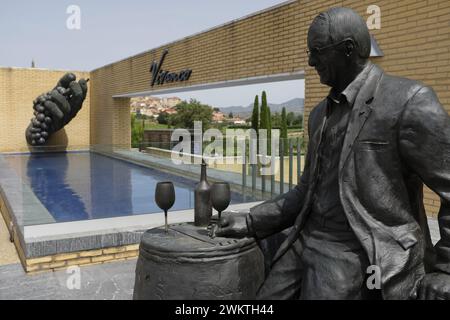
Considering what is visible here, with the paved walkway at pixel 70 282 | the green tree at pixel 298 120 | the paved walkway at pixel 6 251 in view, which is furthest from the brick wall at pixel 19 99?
the green tree at pixel 298 120

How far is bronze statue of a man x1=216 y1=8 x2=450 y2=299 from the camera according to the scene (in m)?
1.51

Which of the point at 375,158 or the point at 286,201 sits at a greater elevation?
the point at 375,158

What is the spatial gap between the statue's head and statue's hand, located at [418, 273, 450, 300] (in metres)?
0.79

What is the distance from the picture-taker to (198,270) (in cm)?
182

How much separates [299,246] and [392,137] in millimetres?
580

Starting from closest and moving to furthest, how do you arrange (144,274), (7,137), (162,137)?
(144,274), (7,137), (162,137)

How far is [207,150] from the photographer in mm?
8930

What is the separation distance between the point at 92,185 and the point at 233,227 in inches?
230

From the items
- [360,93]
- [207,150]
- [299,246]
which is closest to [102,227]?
[299,246]

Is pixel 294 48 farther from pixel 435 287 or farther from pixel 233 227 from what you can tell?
pixel 435 287

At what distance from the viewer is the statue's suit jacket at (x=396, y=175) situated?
1.50 meters

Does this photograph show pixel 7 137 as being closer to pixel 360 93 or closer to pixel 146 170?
pixel 146 170

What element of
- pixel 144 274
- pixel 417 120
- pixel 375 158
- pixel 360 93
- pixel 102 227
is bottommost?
pixel 102 227

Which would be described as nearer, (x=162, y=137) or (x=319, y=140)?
(x=319, y=140)
